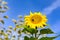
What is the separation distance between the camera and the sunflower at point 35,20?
2250mm

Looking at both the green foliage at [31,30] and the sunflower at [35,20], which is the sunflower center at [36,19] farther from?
the green foliage at [31,30]

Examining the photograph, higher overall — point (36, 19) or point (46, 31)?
point (36, 19)

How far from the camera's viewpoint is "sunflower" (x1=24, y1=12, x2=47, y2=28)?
225 cm

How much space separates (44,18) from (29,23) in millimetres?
207

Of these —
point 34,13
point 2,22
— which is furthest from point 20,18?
point 34,13

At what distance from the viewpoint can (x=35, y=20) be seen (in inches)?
92.9

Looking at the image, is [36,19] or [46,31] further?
[36,19]

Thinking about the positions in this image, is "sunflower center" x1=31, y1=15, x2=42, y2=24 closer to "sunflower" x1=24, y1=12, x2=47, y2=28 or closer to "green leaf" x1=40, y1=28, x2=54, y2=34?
"sunflower" x1=24, y1=12, x2=47, y2=28

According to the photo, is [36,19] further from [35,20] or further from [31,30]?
[31,30]

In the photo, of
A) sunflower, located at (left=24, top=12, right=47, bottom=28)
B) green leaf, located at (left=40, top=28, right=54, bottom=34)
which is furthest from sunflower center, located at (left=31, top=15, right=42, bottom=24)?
green leaf, located at (left=40, top=28, right=54, bottom=34)

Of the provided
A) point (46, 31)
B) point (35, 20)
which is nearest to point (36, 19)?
point (35, 20)

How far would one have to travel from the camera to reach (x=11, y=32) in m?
4.49

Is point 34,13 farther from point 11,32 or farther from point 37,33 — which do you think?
point 11,32

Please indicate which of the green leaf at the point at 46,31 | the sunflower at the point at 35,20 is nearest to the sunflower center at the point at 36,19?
the sunflower at the point at 35,20
